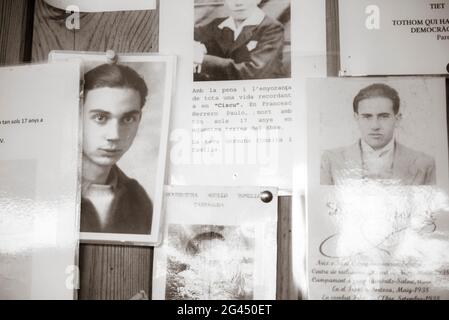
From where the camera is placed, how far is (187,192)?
59cm

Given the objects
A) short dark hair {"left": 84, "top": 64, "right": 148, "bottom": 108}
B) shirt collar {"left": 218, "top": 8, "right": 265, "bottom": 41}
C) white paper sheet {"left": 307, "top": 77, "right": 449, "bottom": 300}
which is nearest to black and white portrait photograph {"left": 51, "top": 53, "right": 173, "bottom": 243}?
short dark hair {"left": 84, "top": 64, "right": 148, "bottom": 108}

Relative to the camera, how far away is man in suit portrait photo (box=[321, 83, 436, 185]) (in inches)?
22.0

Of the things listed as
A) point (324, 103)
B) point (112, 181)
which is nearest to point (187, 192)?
point (112, 181)

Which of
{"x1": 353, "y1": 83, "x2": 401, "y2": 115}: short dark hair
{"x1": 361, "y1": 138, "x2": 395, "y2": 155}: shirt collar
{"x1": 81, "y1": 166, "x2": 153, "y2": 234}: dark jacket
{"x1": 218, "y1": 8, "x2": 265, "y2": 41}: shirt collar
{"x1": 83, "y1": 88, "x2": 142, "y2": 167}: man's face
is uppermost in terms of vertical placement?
{"x1": 218, "y1": 8, "x2": 265, "y2": 41}: shirt collar

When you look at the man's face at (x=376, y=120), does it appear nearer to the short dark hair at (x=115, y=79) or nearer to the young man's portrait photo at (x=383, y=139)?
the young man's portrait photo at (x=383, y=139)

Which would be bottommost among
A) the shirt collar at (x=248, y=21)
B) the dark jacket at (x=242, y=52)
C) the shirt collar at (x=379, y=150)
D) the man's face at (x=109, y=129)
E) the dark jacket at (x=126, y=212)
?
the dark jacket at (x=126, y=212)

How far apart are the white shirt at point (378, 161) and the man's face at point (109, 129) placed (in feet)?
1.10

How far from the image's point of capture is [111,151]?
1.99 feet

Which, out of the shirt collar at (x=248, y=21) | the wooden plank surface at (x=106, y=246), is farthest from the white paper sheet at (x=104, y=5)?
the shirt collar at (x=248, y=21)

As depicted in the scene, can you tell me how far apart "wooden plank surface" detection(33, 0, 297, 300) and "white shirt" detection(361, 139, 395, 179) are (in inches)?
4.7

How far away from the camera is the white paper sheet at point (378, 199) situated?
548 mm

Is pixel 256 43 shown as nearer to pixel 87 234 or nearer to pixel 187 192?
pixel 187 192

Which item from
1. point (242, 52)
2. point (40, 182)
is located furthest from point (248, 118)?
point (40, 182)

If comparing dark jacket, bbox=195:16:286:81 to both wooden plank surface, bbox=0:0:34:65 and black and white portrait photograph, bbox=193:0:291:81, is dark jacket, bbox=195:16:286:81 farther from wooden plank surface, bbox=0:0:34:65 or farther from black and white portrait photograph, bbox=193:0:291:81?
wooden plank surface, bbox=0:0:34:65
